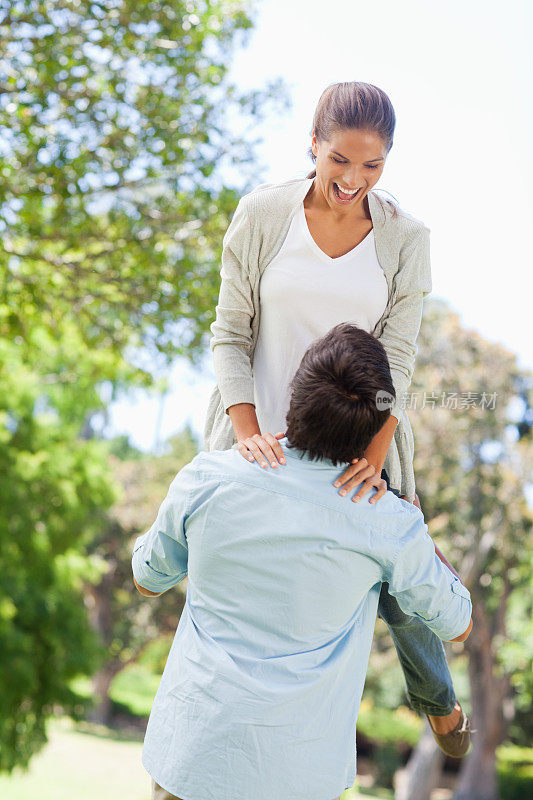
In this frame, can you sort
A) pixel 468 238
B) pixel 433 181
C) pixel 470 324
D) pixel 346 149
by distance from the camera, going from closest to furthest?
pixel 346 149 < pixel 433 181 < pixel 468 238 < pixel 470 324

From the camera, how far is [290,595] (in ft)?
5.55

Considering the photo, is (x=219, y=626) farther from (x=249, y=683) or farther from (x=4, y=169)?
(x=4, y=169)

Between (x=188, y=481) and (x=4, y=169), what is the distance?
4396mm

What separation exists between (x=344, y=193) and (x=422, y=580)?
36.1 inches

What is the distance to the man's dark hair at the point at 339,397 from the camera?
1736 mm

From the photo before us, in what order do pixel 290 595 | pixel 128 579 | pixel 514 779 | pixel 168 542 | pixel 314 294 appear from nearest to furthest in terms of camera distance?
pixel 290 595, pixel 168 542, pixel 314 294, pixel 514 779, pixel 128 579

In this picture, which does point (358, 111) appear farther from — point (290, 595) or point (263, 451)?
point (290, 595)

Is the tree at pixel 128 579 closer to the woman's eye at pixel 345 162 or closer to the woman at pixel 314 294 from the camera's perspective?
the woman at pixel 314 294

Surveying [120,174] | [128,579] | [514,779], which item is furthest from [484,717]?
[120,174]

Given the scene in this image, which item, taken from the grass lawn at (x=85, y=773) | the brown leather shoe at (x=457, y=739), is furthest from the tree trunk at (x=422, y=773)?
the brown leather shoe at (x=457, y=739)

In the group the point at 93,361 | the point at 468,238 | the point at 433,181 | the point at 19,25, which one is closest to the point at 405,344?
the point at 19,25

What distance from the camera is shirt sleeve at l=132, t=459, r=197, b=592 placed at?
1779 millimetres

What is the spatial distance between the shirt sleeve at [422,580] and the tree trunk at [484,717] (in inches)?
724

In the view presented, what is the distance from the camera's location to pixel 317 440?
176 cm
